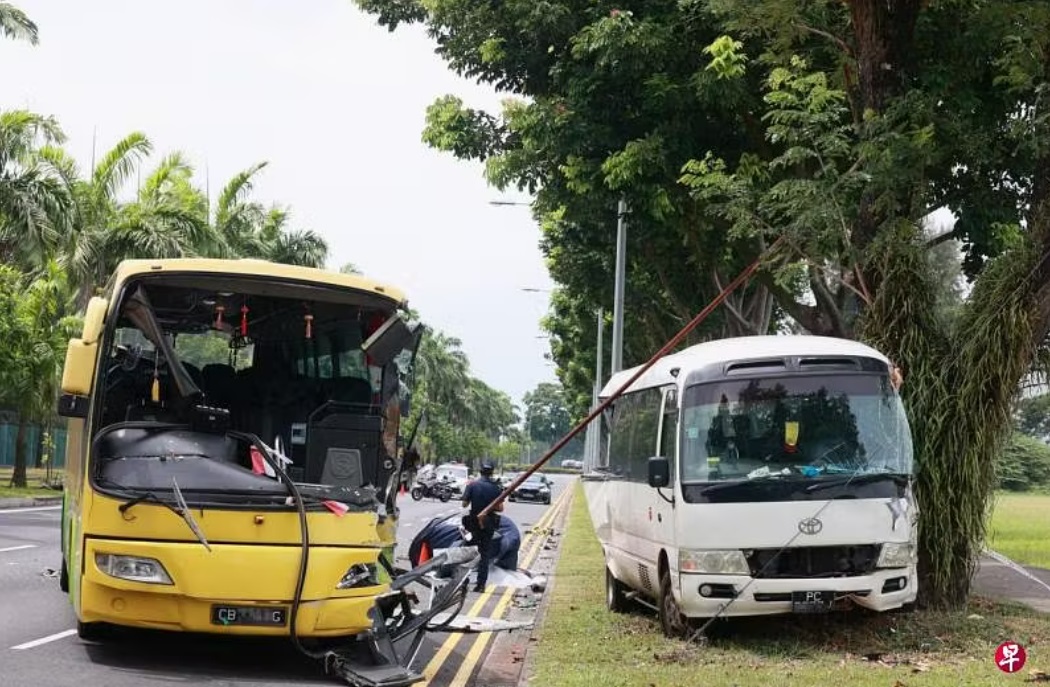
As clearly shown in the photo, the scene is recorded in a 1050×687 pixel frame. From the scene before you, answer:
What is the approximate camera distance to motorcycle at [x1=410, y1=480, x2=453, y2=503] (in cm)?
4566

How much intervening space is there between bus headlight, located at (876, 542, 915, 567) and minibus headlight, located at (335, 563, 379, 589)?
13.8ft

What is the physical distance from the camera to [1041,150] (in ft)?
37.7

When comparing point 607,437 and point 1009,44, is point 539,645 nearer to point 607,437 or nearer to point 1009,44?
point 607,437

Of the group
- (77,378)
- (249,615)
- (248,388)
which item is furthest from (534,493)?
(249,615)

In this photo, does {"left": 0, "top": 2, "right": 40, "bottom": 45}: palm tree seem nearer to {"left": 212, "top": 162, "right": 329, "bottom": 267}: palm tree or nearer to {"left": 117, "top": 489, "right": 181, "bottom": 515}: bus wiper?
{"left": 212, "top": 162, "right": 329, "bottom": 267}: palm tree

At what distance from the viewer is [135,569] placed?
8.30 meters

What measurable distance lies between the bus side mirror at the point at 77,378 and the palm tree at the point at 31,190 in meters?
21.0

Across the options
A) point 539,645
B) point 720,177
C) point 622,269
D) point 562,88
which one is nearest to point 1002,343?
point 720,177

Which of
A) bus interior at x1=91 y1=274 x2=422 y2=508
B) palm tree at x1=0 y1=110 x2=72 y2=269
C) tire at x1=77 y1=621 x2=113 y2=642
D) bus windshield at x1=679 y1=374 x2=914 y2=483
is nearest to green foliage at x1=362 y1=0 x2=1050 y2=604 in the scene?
bus windshield at x1=679 y1=374 x2=914 y2=483

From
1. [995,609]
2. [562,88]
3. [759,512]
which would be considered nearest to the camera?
[759,512]

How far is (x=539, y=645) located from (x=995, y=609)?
5.01m

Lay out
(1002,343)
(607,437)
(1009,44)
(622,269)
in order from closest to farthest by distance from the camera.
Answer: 1. (1002,343)
2. (1009,44)
3. (607,437)
4. (622,269)

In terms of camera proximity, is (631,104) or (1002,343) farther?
(631,104)

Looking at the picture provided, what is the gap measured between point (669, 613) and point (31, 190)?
2277 cm
